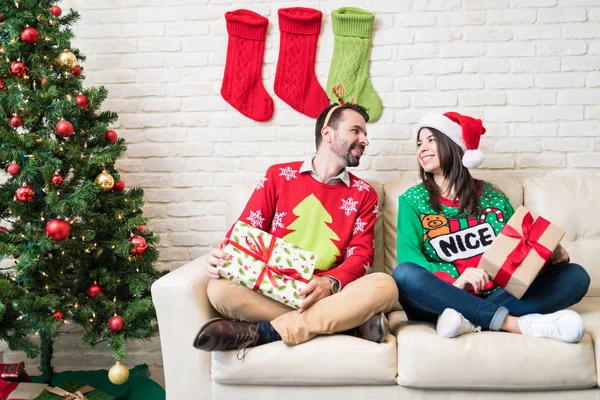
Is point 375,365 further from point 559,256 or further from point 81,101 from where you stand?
point 81,101

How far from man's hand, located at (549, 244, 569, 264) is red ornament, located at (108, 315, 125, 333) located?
1603mm

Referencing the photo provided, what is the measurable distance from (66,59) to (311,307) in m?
1.35

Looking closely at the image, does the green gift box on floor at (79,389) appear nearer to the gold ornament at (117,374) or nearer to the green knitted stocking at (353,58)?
the gold ornament at (117,374)

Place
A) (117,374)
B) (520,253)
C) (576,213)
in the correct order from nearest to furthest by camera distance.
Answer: (520,253), (117,374), (576,213)

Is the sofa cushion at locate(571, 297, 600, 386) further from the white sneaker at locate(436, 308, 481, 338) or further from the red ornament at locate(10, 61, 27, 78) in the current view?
the red ornament at locate(10, 61, 27, 78)

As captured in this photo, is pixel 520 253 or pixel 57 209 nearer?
pixel 520 253

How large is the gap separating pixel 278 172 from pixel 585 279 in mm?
1196

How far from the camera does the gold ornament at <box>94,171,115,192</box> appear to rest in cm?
212

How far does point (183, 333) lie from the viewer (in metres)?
1.82

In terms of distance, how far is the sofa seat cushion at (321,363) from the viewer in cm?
170

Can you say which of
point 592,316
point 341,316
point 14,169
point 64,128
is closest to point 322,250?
point 341,316

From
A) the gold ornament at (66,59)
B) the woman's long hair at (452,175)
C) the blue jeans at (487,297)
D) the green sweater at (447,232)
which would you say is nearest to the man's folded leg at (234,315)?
the blue jeans at (487,297)

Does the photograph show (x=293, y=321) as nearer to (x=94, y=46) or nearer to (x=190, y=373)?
(x=190, y=373)

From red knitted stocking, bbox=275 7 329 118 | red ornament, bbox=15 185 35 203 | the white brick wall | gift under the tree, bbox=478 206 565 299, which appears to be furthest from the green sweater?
red ornament, bbox=15 185 35 203
